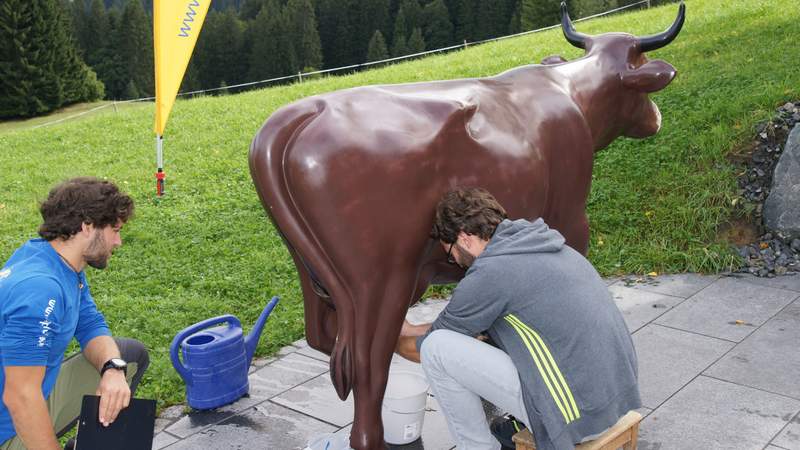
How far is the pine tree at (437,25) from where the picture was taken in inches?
2872

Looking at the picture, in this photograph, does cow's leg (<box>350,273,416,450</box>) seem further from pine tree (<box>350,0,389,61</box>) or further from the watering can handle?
pine tree (<box>350,0,389,61</box>)

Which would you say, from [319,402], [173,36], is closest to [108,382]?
[319,402]

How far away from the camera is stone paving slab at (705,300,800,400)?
13.8 ft

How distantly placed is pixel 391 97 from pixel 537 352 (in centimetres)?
124

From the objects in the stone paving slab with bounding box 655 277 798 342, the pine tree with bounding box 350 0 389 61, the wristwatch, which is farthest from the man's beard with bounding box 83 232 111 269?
the pine tree with bounding box 350 0 389 61

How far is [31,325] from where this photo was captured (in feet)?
8.45

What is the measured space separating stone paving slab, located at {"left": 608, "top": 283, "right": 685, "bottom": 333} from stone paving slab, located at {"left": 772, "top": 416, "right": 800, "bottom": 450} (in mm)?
1416

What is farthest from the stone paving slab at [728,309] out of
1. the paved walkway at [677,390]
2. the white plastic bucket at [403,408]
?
the white plastic bucket at [403,408]

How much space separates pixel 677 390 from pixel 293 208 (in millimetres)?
2455

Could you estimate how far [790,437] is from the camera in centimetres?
363

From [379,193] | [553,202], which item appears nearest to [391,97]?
[379,193]

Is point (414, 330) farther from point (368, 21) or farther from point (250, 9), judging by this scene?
point (250, 9)

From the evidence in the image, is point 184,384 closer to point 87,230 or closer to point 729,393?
point 87,230

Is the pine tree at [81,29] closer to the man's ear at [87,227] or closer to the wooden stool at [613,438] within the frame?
the man's ear at [87,227]
